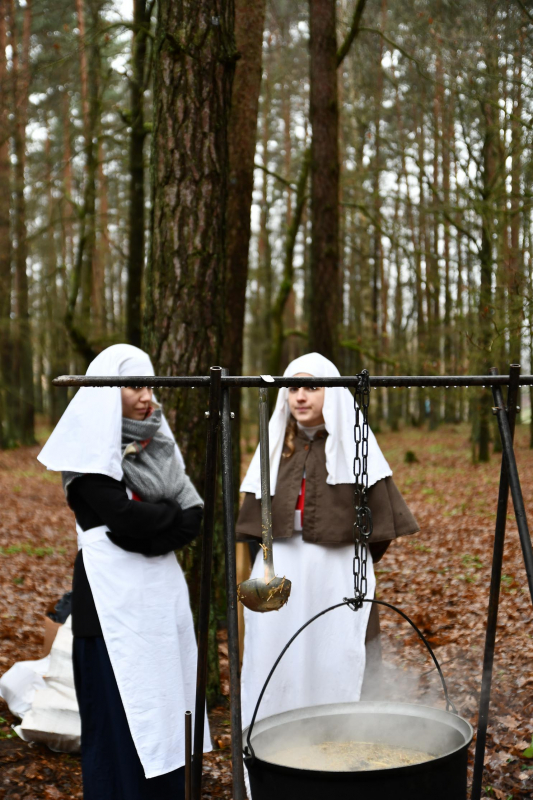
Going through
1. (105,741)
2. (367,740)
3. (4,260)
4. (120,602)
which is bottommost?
(105,741)

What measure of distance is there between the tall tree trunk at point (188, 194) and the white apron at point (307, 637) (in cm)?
85

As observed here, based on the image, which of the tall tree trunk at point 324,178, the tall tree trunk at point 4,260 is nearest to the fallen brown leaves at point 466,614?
the tall tree trunk at point 324,178

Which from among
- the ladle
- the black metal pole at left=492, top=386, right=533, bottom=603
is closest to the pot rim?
the ladle

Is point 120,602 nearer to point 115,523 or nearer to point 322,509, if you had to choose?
point 115,523

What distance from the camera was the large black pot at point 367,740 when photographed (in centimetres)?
217

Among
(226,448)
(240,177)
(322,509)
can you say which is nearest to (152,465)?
(322,509)

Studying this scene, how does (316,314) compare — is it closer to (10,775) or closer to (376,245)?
(10,775)

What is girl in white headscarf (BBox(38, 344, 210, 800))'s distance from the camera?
3.18 metres

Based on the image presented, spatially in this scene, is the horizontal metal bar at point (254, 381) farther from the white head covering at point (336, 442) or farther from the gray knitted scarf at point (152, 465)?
the white head covering at point (336, 442)

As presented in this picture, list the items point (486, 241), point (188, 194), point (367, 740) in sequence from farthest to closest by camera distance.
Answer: point (486, 241), point (188, 194), point (367, 740)

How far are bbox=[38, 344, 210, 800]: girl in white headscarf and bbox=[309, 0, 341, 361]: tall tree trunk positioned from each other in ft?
24.4

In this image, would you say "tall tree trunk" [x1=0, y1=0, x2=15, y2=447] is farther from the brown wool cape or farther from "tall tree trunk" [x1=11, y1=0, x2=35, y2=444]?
the brown wool cape

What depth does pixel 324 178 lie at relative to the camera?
10.8 metres

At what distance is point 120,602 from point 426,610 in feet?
14.5
